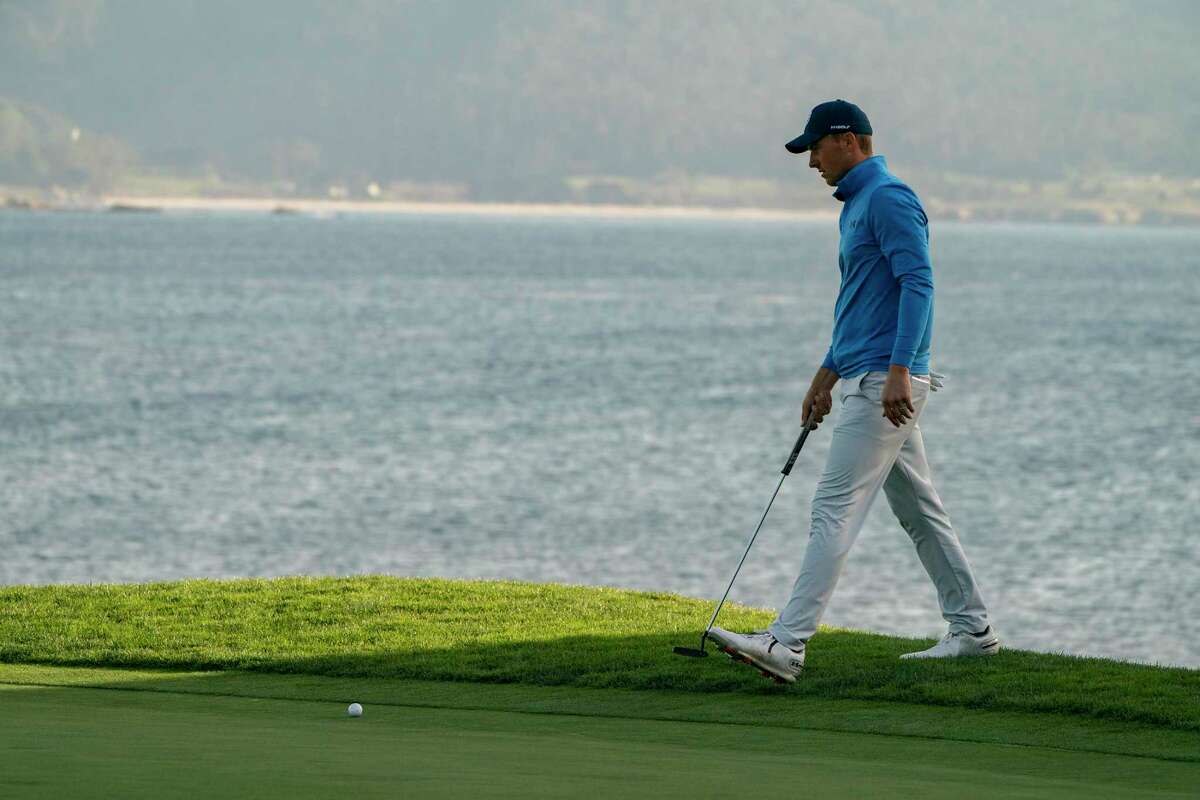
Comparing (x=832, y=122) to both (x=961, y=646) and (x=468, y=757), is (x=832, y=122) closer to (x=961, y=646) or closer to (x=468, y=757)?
(x=961, y=646)

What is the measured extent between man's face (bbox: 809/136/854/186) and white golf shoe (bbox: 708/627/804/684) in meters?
1.99

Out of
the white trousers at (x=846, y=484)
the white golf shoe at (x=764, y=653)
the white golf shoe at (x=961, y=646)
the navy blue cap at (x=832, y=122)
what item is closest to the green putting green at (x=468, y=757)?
the white golf shoe at (x=764, y=653)

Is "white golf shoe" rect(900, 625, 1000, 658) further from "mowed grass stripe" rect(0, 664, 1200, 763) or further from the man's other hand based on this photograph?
the man's other hand

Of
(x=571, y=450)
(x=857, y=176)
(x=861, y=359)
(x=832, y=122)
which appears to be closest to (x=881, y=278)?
(x=861, y=359)

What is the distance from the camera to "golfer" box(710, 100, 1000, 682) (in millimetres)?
7672

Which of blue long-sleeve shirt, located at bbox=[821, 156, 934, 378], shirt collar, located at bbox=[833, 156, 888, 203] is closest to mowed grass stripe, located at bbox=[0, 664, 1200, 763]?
blue long-sleeve shirt, located at bbox=[821, 156, 934, 378]

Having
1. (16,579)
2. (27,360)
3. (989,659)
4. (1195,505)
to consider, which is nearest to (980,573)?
(1195,505)

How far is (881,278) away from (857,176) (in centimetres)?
47

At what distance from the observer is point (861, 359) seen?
7.91 metres

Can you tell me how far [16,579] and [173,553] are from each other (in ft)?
9.04

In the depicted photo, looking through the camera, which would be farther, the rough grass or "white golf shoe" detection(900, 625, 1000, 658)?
"white golf shoe" detection(900, 625, 1000, 658)

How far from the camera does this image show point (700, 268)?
14088cm

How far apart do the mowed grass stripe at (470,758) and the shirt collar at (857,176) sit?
243 cm

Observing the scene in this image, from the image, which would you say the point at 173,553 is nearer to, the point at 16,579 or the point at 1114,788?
the point at 16,579
